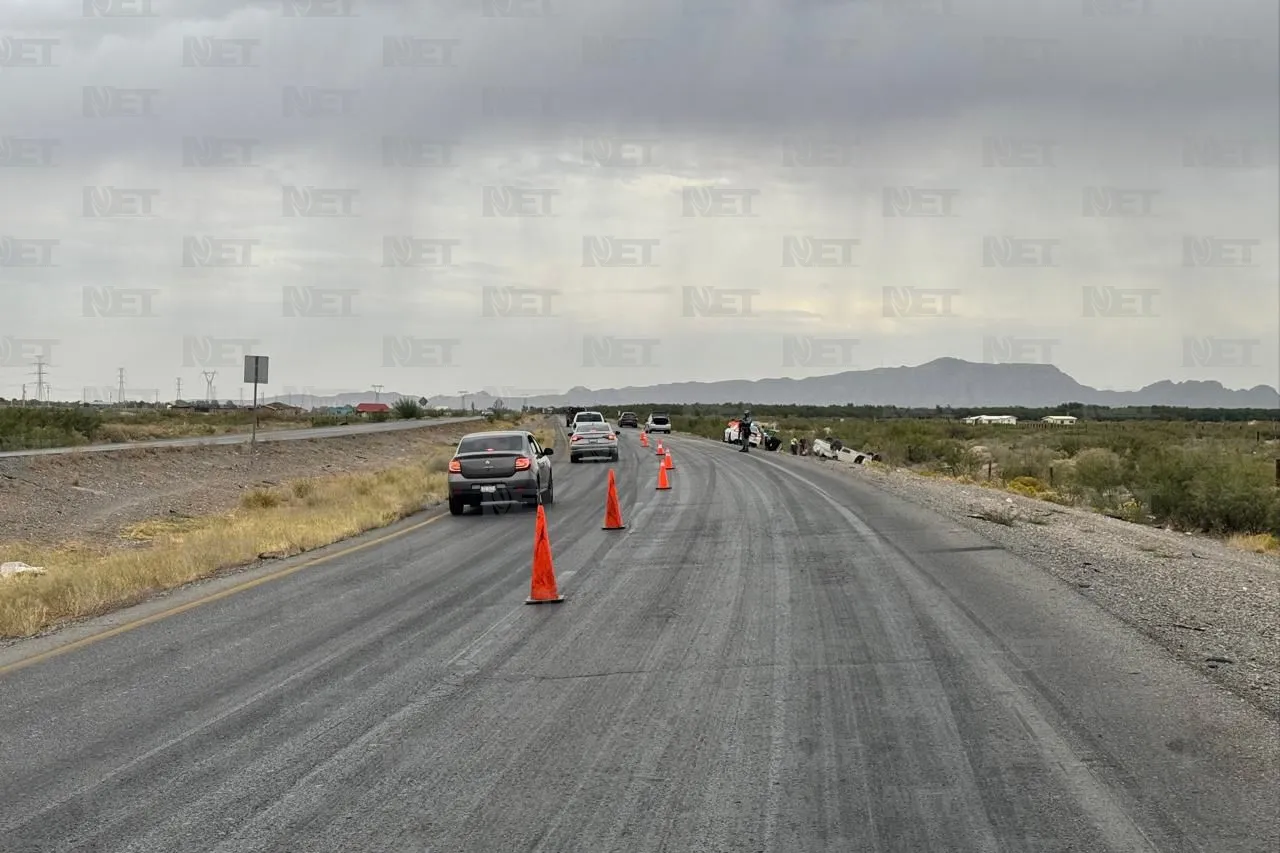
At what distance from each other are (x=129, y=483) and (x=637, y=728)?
28.0 m

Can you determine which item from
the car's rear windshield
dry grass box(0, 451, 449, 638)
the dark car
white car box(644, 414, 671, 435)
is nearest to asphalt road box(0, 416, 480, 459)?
dry grass box(0, 451, 449, 638)

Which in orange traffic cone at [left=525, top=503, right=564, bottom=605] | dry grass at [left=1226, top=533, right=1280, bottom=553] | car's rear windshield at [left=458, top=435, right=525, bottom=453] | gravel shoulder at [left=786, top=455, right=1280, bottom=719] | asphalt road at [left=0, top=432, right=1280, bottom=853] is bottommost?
dry grass at [left=1226, top=533, right=1280, bottom=553]

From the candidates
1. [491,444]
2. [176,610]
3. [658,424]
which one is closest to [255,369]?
[491,444]

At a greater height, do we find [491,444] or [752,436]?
[491,444]

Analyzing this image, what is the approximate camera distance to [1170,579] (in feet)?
43.5

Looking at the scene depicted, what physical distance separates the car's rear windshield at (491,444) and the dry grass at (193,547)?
1978 millimetres

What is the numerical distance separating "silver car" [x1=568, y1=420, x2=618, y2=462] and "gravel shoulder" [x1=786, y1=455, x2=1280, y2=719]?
1850 centimetres

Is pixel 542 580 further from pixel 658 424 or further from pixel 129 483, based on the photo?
pixel 658 424

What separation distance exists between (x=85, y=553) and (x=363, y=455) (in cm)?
3292

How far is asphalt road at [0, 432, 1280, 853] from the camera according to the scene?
4.91 meters

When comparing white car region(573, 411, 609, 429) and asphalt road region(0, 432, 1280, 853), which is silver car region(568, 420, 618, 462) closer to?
white car region(573, 411, 609, 429)

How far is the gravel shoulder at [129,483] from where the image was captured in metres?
22.2

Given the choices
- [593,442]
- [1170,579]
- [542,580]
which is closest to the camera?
[542,580]

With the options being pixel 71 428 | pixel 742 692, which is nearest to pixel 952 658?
pixel 742 692
